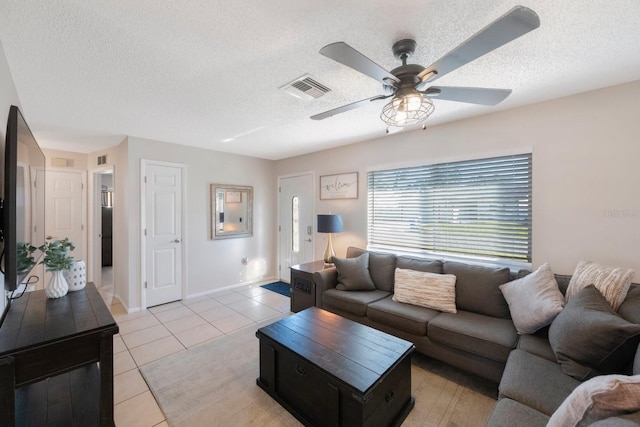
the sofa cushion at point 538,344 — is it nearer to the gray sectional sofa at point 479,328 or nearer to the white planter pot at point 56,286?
the gray sectional sofa at point 479,328

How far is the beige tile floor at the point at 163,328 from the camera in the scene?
73.9 inches

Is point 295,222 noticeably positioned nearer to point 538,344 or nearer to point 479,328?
point 479,328

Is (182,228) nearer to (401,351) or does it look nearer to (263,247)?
(263,247)

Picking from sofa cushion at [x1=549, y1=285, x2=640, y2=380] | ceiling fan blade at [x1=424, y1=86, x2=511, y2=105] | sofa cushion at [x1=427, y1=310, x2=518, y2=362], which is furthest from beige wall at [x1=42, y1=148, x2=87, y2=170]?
sofa cushion at [x1=549, y1=285, x2=640, y2=380]

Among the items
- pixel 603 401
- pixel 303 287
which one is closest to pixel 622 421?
pixel 603 401

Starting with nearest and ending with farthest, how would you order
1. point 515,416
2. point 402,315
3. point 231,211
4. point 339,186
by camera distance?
point 515,416 < point 402,315 < point 339,186 < point 231,211

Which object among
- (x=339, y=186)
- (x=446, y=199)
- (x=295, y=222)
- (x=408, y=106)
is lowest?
(x=295, y=222)

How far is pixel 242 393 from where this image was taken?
6.50 feet

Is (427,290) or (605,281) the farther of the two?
(427,290)

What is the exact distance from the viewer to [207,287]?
4270 millimetres

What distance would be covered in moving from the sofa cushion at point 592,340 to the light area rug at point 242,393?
68cm

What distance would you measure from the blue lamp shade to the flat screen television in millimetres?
2794

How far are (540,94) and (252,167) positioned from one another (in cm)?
415

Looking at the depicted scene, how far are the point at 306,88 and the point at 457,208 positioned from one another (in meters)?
2.13
